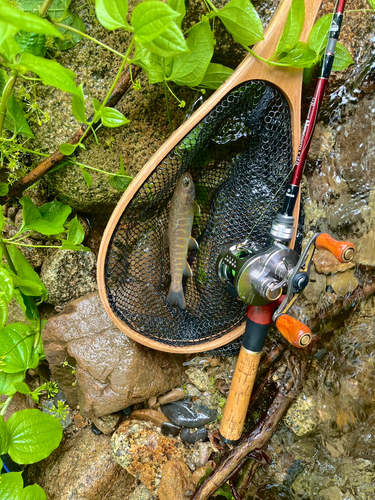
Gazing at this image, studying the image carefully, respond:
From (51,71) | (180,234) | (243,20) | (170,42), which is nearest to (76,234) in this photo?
(180,234)

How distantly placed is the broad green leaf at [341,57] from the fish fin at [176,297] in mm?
1486

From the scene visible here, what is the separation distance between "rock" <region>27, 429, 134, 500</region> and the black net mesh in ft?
3.46

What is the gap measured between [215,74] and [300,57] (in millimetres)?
399

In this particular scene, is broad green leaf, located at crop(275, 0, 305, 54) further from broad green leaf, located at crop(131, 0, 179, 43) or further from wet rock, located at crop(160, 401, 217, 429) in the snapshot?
wet rock, located at crop(160, 401, 217, 429)

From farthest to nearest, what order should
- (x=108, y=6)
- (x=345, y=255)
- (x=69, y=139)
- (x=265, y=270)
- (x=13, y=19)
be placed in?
(x=69, y=139)
(x=265, y=270)
(x=345, y=255)
(x=108, y=6)
(x=13, y=19)

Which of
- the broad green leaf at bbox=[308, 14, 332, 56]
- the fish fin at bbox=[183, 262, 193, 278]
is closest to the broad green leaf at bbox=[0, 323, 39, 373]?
the fish fin at bbox=[183, 262, 193, 278]

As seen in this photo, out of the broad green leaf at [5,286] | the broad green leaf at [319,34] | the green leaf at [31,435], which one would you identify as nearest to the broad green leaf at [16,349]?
the green leaf at [31,435]

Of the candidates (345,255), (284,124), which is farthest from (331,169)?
(345,255)

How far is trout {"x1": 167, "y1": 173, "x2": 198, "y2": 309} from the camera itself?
2.08m

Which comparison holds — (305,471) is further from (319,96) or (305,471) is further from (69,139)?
(69,139)

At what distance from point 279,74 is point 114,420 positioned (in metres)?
2.37

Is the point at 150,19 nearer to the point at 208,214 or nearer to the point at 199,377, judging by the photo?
the point at 208,214

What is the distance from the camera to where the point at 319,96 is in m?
1.57

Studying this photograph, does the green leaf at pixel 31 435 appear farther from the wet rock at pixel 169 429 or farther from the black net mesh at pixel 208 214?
the wet rock at pixel 169 429
